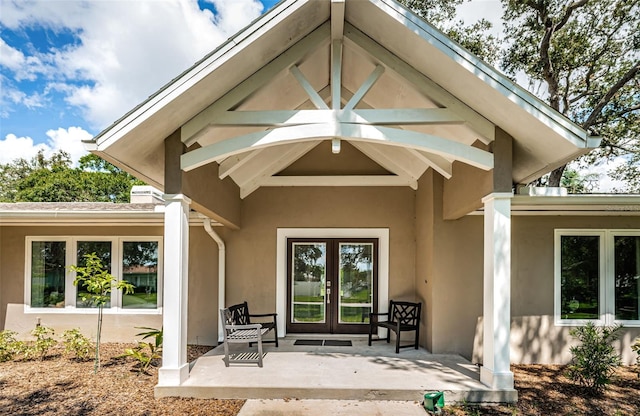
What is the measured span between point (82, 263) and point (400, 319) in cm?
618

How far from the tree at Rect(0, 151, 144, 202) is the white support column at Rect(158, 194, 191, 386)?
24209mm

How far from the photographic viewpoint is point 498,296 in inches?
170

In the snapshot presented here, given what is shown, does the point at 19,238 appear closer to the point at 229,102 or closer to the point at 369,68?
the point at 229,102

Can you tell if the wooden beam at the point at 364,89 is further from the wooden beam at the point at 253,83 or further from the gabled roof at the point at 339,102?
the wooden beam at the point at 253,83

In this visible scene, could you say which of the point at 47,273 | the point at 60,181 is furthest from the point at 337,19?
the point at 60,181

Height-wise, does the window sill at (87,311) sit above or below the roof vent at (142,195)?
below

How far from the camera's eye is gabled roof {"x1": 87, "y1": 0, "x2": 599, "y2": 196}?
389 cm

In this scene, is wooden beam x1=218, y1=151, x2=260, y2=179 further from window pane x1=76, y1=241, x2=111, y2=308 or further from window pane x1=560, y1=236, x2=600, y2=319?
window pane x1=560, y1=236, x2=600, y2=319

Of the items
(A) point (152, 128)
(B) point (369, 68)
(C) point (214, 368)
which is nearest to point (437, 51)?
(B) point (369, 68)

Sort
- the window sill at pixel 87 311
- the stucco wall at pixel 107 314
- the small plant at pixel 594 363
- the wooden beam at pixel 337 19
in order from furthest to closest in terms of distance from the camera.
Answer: the window sill at pixel 87 311 < the stucco wall at pixel 107 314 < the small plant at pixel 594 363 < the wooden beam at pixel 337 19

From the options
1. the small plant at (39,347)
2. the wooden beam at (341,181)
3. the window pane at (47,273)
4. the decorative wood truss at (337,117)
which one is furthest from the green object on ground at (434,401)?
the window pane at (47,273)

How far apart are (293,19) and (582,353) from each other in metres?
5.28

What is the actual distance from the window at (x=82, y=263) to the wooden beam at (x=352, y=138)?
160 inches

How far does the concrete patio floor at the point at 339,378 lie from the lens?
4.32 m
